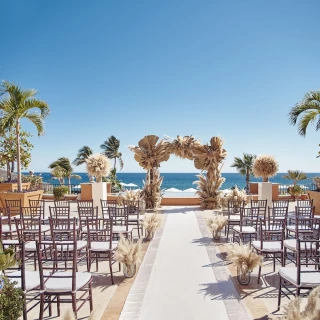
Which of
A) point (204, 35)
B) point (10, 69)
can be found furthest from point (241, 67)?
point (10, 69)

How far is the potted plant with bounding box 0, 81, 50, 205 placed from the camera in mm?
10478

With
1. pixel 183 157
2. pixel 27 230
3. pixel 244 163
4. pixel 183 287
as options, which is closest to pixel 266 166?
pixel 183 157

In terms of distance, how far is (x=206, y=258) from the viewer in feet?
18.1

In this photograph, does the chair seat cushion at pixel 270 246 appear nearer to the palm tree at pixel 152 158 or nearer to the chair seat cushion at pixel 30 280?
the chair seat cushion at pixel 30 280

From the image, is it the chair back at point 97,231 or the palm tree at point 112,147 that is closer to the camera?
the chair back at point 97,231

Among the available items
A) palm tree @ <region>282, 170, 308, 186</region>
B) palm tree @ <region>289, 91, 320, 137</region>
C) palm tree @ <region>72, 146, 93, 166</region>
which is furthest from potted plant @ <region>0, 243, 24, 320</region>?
palm tree @ <region>72, 146, 93, 166</region>

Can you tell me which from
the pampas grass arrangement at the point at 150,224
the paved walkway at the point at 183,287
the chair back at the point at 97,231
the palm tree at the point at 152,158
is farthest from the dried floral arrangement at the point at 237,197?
the chair back at the point at 97,231

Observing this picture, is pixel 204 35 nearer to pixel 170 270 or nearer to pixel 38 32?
pixel 38 32

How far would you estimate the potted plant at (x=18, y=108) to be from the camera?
34.4 ft

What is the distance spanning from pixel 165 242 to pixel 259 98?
1461 cm

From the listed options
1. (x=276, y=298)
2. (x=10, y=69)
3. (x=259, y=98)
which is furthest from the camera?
(x=259, y=98)

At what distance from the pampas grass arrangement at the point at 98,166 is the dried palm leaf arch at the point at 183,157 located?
66.7 inches

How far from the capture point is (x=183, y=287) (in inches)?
163

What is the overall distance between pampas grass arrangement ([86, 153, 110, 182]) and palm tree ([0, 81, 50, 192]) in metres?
2.53
